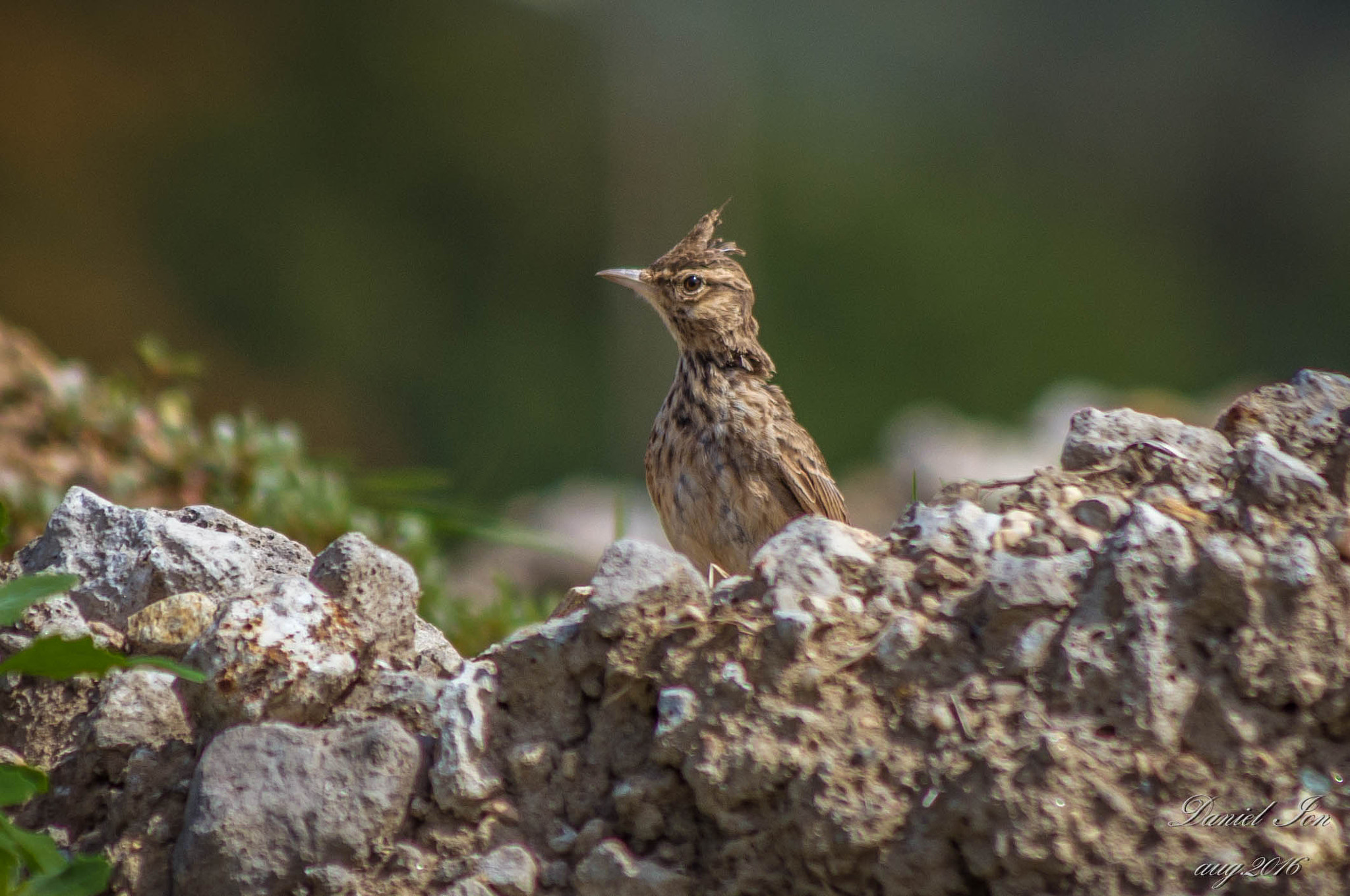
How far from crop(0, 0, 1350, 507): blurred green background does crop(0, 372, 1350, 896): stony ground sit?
26.7ft

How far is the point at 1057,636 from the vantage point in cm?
175

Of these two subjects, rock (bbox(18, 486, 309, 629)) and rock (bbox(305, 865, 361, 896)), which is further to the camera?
rock (bbox(18, 486, 309, 629))

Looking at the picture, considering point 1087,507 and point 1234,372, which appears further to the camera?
point 1234,372

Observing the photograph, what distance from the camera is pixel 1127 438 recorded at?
2047 millimetres

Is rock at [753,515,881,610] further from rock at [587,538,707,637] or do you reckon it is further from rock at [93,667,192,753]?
rock at [93,667,192,753]

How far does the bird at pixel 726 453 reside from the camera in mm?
3670

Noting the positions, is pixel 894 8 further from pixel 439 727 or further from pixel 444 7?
pixel 439 727

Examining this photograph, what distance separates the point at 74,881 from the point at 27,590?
393 mm

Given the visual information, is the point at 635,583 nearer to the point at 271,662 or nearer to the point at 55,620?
the point at 271,662

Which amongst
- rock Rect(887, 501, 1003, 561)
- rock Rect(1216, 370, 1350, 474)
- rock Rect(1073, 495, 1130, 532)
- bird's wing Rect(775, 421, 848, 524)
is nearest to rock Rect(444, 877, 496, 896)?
rock Rect(887, 501, 1003, 561)

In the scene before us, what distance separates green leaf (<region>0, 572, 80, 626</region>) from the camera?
176 centimetres

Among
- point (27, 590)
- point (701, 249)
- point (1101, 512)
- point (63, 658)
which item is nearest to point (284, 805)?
point (63, 658)

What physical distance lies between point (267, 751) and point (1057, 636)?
110 centimetres

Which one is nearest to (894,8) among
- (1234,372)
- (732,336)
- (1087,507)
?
(1234,372)
